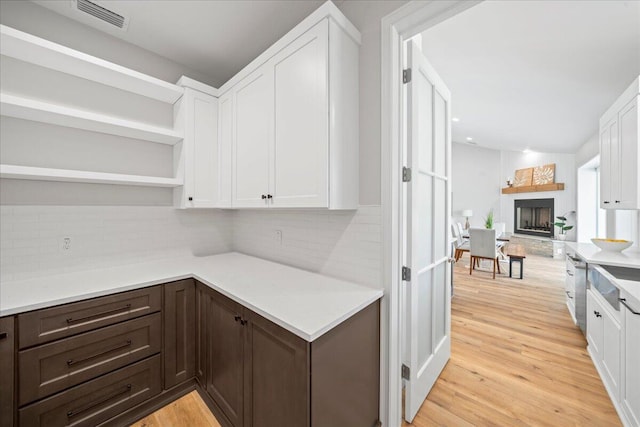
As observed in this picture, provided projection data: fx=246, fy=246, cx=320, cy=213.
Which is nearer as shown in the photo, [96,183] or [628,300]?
[628,300]

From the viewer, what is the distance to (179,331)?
1.74m

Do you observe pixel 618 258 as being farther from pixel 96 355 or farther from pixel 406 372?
pixel 96 355

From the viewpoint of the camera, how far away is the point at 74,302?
1363 millimetres

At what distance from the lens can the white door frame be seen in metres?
1.36

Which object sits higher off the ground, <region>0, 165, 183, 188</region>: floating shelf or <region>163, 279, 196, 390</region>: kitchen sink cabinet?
<region>0, 165, 183, 188</region>: floating shelf

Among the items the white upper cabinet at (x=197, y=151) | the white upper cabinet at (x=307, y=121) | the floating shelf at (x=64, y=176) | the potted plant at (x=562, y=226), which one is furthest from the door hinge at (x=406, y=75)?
the potted plant at (x=562, y=226)

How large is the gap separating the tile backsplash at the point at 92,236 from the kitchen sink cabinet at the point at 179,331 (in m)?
0.65

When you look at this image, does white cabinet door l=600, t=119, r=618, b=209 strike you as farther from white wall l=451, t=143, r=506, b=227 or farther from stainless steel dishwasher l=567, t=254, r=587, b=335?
white wall l=451, t=143, r=506, b=227

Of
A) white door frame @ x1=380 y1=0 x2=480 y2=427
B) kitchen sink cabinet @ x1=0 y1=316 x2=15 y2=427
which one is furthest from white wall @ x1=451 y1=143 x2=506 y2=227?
kitchen sink cabinet @ x1=0 y1=316 x2=15 y2=427

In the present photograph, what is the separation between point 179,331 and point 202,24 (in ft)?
7.44

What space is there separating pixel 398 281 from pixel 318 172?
0.77 metres

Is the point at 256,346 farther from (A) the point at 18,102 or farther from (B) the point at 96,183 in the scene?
(A) the point at 18,102

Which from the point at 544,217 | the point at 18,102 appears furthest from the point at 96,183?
the point at 544,217

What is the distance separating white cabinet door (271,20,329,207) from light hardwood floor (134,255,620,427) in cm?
156
